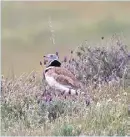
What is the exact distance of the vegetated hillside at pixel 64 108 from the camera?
786cm

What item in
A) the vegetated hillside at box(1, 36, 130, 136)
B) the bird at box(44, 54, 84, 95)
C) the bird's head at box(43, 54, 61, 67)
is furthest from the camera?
the bird's head at box(43, 54, 61, 67)

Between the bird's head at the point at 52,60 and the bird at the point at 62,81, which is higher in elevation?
the bird's head at the point at 52,60

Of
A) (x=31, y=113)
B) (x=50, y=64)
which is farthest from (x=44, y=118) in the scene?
(x=50, y=64)

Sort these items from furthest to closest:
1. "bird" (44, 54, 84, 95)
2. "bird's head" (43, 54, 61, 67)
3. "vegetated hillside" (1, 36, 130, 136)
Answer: "bird's head" (43, 54, 61, 67) < "bird" (44, 54, 84, 95) < "vegetated hillside" (1, 36, 130, 136)

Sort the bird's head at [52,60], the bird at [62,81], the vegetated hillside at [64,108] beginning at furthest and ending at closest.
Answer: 1. the bird's head at [52,60]
2. the bird at [62,81]
3. the vegetated hillside at [64,108]

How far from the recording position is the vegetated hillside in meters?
7.86

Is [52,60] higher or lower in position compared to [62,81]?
higher

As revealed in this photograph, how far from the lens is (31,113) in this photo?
8453 mm

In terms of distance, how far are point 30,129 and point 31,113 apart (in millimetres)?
512

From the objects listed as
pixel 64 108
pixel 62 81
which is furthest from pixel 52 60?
pixel 64 108

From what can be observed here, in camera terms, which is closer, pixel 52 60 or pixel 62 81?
pixel 62 81

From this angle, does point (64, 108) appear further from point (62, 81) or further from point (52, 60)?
point (52, 60)

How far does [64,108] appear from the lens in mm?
8922

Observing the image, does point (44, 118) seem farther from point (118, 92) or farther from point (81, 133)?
point (118, 92)
